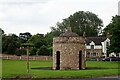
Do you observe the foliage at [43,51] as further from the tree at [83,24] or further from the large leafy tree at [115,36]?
the tree at [83,24]

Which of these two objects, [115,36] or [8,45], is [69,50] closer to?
[115,36]

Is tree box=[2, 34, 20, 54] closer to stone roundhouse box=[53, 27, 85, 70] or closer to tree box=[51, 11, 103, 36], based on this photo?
tree box=[51, 11, 103, 36]

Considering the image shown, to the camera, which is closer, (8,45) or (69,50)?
(69,50)

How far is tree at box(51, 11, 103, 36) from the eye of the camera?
132125mm

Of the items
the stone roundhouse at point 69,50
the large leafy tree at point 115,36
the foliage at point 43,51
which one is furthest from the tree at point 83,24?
the stone roundhouse at point 69,50

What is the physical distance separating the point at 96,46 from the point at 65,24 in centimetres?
2408

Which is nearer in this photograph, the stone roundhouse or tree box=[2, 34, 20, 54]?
the stone roundhouse

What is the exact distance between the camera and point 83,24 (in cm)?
13488

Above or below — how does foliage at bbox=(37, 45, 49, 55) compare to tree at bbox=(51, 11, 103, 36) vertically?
below

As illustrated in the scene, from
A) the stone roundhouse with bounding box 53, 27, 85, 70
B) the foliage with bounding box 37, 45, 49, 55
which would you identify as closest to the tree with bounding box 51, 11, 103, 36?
the foliage with bounding box 37, 45, 49, 55

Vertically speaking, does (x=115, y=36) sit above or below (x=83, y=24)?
below

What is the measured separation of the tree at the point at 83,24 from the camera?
132125 mm

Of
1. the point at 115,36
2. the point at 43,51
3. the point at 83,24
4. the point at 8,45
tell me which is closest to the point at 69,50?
the point at 115,36

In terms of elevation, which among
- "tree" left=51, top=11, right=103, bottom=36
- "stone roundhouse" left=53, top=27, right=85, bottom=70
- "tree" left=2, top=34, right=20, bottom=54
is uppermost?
"tree" left=51, top=11, right=103, bottom=36
